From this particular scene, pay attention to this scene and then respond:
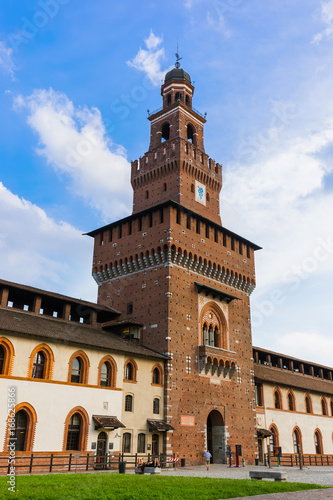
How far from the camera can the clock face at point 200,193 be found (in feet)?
163

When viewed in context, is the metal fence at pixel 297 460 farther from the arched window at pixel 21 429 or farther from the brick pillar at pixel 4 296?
the brick pillar at pixel 4 296

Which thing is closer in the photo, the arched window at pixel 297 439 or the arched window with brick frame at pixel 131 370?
the arched window with brick frame at pixel 131 370

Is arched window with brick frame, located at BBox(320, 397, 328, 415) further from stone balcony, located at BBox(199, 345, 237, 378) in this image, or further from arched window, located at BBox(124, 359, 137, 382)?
arched window, located at BBox(124, 359, 137, 382)

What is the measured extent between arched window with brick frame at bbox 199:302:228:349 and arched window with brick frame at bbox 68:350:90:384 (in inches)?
528

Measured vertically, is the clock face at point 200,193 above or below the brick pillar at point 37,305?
above

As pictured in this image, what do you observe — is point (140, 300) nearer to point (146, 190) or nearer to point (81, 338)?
point (81, 338)

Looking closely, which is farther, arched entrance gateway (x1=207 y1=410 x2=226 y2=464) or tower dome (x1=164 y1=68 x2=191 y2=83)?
tower dome (x1=164 y1=68 x2=191 y2=83)

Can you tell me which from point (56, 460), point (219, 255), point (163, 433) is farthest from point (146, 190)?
point (56, 460)

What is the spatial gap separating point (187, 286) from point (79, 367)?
13.7 metres

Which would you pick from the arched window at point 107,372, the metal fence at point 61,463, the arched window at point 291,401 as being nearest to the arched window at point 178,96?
the arched window at point 107,372

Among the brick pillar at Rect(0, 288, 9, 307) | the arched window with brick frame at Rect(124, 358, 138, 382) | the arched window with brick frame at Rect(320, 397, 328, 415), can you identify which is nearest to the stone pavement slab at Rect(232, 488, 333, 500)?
the arched window with brick frame at Rect(124, 358, 138, 382)

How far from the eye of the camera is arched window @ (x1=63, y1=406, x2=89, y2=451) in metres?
30.5

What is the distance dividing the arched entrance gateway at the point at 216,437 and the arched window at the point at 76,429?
1450cm

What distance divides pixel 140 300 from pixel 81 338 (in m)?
10.4
